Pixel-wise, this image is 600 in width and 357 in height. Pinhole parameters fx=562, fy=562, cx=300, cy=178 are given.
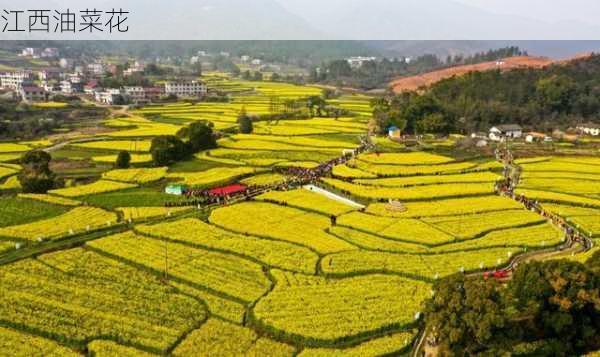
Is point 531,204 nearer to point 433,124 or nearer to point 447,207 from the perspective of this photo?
point 447,207

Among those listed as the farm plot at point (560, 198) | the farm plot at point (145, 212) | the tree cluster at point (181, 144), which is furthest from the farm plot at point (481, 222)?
the tree cluster at point (181, 144)

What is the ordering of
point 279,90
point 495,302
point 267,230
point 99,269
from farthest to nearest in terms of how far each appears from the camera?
point 279,90 → point 267,230 → point 99,269 → point 495,302

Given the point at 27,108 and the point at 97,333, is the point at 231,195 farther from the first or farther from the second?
the point at 27,108

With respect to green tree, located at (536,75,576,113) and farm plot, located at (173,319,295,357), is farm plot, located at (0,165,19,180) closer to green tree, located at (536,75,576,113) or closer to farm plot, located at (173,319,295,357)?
farm plot, located at (173,319,295,357)

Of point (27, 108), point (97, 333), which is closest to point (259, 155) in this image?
point (97, 333)

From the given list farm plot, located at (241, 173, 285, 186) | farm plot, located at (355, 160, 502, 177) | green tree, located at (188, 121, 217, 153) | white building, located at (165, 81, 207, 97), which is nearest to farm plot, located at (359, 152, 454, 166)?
farm plot, located at (355, 160, 502, 177)

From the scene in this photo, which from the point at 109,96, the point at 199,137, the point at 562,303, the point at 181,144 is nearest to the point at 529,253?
the point at 562,303

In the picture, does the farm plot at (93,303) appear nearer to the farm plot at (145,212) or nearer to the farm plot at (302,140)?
the farm plot at (145,212)
